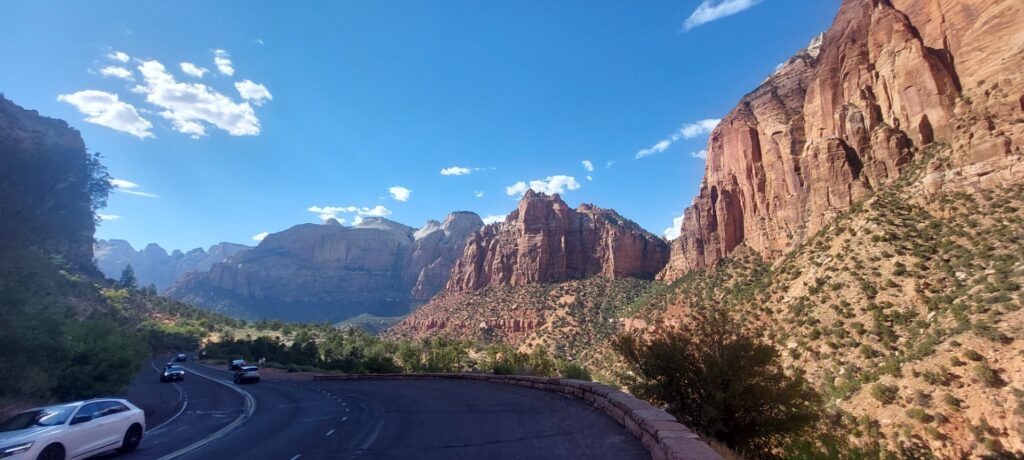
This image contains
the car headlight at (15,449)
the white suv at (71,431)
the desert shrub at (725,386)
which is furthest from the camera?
the desert shrub at (725,386)

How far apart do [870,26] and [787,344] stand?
48351mm

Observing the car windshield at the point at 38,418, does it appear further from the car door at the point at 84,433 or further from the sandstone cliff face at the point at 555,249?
the sandstone cliff face at the point at 555,249

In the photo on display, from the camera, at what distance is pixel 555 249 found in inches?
4513

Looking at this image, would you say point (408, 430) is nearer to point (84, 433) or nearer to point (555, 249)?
point (84, 433)

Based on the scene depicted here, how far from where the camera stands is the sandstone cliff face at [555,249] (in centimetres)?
10550

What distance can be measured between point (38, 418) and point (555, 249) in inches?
4202

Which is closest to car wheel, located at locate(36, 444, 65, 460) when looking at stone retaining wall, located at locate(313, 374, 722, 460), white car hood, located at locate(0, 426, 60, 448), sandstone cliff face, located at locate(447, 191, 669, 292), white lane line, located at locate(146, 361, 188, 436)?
white car hood, located at locate(0, 426, 60, 448)

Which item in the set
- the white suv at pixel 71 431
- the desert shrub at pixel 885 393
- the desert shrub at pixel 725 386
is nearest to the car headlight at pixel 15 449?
the white suv at pixel 71 431

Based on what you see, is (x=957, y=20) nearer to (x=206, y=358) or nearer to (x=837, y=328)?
(x=837, y=328)

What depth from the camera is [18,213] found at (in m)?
22.5

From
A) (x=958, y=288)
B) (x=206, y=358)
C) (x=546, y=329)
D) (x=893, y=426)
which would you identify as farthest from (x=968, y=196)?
(x=206, y=358)

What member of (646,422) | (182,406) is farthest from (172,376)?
(646,422)

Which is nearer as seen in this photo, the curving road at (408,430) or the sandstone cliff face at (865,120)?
the curving road at (408,430)

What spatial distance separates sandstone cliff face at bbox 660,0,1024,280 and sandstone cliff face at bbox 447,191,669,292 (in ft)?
81.1
